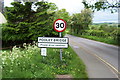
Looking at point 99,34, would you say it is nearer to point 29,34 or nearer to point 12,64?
point 29,34

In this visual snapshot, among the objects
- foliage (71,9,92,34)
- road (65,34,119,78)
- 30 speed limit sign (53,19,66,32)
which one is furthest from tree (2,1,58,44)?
foliage (71,9,92,34)

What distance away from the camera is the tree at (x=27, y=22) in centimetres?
2020

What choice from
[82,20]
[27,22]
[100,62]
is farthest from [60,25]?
[82,20]

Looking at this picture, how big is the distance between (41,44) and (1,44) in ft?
43.5

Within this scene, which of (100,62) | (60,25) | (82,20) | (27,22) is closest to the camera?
(60,25)

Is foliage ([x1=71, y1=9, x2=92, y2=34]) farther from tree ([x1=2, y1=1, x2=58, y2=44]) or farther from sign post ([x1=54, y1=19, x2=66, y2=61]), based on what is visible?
sign post ([x1=54, y1=19, x2=66, y2=61])

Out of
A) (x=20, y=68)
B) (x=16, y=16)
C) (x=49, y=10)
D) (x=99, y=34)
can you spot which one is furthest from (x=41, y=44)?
(x=99, y=34)

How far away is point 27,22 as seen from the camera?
20875 millimetres

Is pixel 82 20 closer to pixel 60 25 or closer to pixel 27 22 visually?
pixel 27 22

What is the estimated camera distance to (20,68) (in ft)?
24.5

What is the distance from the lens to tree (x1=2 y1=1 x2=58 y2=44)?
20.2 m

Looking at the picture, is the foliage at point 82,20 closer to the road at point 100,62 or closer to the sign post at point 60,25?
the road at point 100,62

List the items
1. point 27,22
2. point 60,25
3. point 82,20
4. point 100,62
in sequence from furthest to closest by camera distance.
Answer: point 82,20 < point 27,22 < point 100,62 < point 60,25

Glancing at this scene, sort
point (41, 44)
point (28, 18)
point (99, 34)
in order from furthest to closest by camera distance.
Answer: point (99, 34), point (28, 18), point (41, 44)
